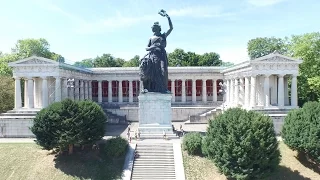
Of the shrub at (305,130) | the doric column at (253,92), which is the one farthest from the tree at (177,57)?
the shrub at (305,130)

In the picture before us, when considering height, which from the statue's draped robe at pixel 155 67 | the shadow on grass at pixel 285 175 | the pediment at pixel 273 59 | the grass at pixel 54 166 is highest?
the pediment at pixel 273 59

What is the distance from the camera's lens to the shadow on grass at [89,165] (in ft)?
101

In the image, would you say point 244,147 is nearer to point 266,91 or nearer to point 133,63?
point 266,91

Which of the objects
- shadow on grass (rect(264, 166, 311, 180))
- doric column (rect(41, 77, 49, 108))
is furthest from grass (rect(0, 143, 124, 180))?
doric column (rect(41, 77, 49, 108))

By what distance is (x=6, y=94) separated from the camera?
199 feet

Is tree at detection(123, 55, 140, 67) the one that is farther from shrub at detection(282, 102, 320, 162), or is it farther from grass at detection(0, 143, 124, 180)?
shrub at detection(282, 102, 320, 162)

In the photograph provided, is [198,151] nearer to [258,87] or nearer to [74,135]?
[74,135]

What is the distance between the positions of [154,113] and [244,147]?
13.6 meters

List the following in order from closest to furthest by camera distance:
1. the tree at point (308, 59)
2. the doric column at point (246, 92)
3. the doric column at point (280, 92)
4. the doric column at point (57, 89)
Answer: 1. the doric column at point (280, 92)
2. the doric column at point (57, 89)
3. the doric column at point (246, 92)
4. the tree at point (308, 59)

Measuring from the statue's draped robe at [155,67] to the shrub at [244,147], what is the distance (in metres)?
11.0

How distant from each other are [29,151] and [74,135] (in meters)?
7.74

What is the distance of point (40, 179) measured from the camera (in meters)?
30.4

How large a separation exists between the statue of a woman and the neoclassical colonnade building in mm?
8745

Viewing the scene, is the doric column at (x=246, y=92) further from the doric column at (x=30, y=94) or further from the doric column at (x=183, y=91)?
the doric column at (x=30, y=94)
